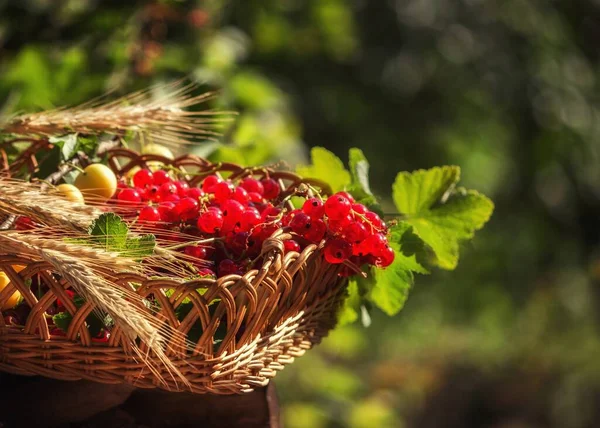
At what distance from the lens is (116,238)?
712mm

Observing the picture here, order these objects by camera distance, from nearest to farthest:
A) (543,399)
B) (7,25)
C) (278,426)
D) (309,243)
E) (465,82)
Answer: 1. (309,243)
2. (278,426)
3. (7,25)
4. (465,82)
5. (543,399)

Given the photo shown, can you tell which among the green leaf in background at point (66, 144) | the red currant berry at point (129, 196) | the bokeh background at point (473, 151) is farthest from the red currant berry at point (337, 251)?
the bokeh background at point (473, 151)

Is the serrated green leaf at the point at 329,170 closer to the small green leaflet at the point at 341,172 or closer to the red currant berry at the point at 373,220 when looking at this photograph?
the small green leaflet at the point at 341,172

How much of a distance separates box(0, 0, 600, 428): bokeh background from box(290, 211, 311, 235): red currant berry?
1345 millimetres

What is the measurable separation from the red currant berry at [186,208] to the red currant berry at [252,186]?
10cm

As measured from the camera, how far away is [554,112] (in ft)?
9.43

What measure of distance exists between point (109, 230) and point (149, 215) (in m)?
0.11

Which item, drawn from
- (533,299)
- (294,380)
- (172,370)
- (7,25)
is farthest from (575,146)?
(172,370)

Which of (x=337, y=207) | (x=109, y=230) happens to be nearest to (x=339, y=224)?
(x=337, y=207)

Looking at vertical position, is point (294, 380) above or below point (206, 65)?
below

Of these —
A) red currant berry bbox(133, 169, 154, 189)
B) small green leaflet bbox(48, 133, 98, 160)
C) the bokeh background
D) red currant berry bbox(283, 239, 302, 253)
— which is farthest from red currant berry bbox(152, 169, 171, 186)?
the bokeh background

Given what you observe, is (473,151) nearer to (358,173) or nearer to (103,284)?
(358,173)

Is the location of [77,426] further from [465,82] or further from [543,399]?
[543,399]

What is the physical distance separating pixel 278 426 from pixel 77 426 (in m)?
0.23
